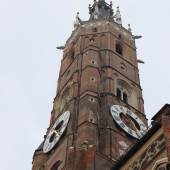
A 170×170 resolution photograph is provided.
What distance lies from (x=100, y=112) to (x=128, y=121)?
6.49 ft

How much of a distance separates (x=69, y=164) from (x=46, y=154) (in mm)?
5167

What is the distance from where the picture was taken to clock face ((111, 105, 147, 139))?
35.6m

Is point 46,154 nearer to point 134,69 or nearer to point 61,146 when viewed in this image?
point 61,146

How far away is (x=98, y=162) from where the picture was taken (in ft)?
101

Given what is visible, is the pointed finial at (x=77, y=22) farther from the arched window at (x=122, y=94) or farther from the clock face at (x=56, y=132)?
the clock face at (x=56, y=132)

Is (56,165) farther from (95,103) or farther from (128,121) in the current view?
(128,121)

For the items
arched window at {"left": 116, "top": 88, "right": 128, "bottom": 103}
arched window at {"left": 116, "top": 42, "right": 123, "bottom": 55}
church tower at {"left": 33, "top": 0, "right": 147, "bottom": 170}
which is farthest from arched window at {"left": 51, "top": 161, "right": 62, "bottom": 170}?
arched window at {"left": 116, "top": 42, "right": 123, "bottom": 55}

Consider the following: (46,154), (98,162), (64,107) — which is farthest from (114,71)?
(98,162)

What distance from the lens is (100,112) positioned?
36.4 m

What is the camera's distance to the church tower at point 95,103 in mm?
32875

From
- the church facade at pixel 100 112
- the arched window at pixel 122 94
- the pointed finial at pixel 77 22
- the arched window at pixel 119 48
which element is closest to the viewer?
the church facade at pixel 100 112

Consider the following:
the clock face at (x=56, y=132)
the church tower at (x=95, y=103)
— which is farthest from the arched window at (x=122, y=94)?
the clock face at (x=56, y=132)

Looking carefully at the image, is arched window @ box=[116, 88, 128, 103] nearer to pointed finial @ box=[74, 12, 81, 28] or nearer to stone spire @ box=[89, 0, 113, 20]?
pointed finial @ box=[74, 12, 81, 28]

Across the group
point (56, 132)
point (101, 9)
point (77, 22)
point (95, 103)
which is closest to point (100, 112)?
point (95, 103)
